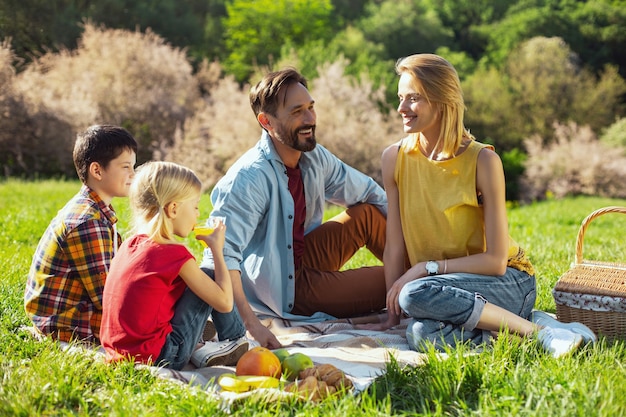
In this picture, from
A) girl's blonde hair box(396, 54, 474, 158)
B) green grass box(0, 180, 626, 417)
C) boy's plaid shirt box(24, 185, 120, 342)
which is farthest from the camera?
girl's blonde hair box(396, 54, 474, 158)

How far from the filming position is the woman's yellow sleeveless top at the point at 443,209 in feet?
12.3

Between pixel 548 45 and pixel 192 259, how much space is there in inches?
1007

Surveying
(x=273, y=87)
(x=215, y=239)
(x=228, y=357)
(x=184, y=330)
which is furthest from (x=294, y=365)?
(x=273, y=87)

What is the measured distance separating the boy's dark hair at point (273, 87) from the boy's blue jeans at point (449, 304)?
1350mm

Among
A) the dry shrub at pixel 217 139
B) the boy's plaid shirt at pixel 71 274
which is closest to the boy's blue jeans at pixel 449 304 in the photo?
the boy's plaid shirt at pixel 71 274

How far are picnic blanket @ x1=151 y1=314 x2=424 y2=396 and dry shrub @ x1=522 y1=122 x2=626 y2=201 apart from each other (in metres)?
14.4

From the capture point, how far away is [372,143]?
50.6 feet

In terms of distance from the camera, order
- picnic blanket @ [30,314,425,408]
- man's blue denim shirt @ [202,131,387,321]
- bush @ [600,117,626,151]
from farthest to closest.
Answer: bush @ [600,117,626,151] < man's blue denim shirt @ [202,131,387,321] < picnic blanket @ [30,314,425,408]

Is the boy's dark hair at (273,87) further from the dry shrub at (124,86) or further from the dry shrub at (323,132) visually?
the dry shrub at (124,86)

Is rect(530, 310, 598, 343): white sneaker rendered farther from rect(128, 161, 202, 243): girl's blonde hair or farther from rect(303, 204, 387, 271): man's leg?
rect(128, 161, 202, 243): girl's blonde hair

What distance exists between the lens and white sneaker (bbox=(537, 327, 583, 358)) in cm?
312

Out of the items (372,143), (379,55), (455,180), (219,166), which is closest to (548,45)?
(379,55)

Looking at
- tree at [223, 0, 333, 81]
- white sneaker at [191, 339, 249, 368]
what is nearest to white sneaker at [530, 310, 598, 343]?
white sneaker at [191, 339, 249, 368]

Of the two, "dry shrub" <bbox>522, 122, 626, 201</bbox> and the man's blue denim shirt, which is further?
"dry shrub" <bbox>522, 122, 626, 201</bbox>
